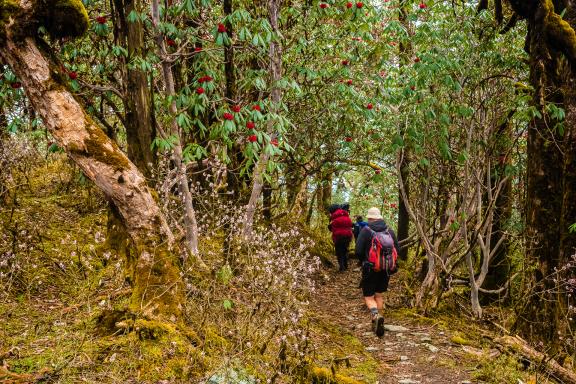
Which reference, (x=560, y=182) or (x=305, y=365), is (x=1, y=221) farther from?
Answer: (x=560, y=182)

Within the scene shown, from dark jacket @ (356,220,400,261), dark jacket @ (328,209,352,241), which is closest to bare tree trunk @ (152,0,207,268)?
dark jacket @ (356,220,400,261)

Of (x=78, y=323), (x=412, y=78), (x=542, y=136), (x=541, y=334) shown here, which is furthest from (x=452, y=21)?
(x=78, y=323)

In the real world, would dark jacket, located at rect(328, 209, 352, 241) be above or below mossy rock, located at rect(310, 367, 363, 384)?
above

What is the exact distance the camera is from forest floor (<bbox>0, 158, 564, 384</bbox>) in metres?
4.29

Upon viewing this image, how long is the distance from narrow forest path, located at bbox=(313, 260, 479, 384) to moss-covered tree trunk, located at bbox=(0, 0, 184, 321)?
2.01 meters

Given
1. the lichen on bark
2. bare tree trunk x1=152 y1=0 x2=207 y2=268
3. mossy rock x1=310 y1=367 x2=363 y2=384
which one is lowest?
mossy rock x1=310 y1=367 x2=363 y2=384

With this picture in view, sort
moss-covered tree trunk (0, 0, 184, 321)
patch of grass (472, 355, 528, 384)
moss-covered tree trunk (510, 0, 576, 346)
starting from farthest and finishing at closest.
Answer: moss-covered tree trunk (510, 0, 576, 346) < patch of grass (472, 355, 528, 384) < moss-covered tree trunk (0, 0, 184, 321)

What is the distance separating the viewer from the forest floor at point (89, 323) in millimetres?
4285

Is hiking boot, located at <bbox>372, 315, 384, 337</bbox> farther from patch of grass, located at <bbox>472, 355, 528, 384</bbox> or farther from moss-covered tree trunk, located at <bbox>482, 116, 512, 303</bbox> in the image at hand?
moss-covered tree trunk, located at <bbox>482, 116, 512, 303</bbox>

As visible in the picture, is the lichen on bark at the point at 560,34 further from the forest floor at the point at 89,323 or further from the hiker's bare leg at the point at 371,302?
the hiker's bare leg at the point at 371,302

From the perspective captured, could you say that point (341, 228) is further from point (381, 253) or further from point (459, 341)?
point (459, 341)

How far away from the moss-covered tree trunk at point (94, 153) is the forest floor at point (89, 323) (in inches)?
23.1

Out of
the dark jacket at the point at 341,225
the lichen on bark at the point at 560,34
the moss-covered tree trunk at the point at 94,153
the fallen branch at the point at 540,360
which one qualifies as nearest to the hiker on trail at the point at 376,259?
the fallen branch at the point at 540,360

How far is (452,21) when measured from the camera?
797 centimetres
